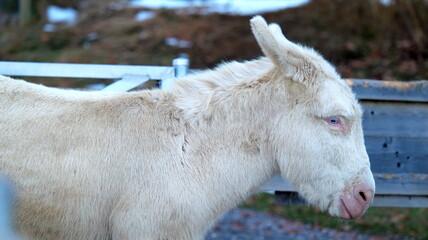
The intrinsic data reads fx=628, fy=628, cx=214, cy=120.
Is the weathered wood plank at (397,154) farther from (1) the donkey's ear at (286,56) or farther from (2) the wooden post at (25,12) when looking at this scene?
(2) the wooden post at (25,12)

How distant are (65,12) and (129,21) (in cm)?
322

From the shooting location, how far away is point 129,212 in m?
4.11

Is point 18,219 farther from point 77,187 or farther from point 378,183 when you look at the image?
point 378,183

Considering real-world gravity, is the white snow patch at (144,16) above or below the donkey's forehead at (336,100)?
below

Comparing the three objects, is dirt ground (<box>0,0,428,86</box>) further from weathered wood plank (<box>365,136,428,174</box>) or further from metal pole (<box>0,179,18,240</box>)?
metal pole (<box>0,179,18,240</box>)

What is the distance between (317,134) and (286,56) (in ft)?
1.96

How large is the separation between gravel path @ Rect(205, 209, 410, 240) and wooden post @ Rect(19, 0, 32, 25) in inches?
434

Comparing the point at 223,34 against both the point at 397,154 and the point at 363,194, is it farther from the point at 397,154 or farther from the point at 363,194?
the point at 363,194

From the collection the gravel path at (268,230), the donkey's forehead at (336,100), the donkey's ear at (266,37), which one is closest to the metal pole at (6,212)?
the donkey's ear at (266,37)

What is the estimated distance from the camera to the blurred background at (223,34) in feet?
44.6

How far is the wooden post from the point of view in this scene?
18.1 metres

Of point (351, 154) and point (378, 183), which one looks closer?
point (351, 154)

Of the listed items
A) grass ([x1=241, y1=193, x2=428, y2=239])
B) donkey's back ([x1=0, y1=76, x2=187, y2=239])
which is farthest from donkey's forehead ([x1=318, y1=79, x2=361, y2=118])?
grass ([x1=241, y1=193, x2=428, y2=239])

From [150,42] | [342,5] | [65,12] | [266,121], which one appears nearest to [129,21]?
[150,42]
